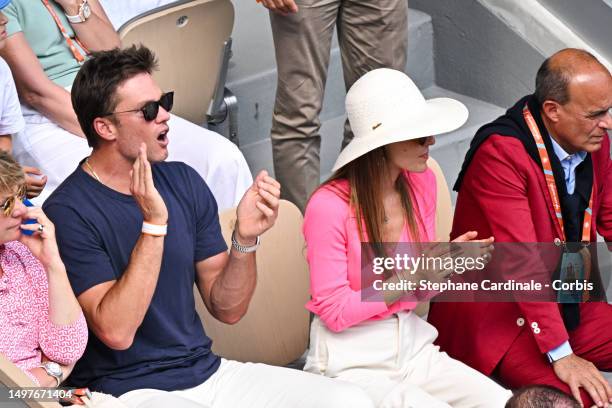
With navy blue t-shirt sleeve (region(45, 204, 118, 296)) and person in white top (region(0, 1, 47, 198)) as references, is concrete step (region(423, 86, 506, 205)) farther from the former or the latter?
navy blue t-shirt sleeve (region(45, 204, 118, 296))

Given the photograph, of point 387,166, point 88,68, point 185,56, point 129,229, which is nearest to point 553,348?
point 387,166

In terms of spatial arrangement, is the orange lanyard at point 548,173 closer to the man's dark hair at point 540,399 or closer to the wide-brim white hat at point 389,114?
the wide-brim white hat at point 389,114

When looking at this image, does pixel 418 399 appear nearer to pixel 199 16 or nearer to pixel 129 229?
pixel 129 229

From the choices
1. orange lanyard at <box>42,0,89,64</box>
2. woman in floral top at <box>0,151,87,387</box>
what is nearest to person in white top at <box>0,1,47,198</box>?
orange lanyard at <box>42,0,89,64</box>

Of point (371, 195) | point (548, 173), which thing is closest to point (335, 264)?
point (371, 195)

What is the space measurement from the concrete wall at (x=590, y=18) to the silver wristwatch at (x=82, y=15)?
2211 millimetres

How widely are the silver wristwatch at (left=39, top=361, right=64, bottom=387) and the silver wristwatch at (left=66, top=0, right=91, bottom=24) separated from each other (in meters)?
1.61

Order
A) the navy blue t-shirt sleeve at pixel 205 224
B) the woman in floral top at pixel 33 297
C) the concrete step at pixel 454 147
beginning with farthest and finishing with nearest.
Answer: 1. the concrete step at pixel 454 147
2. the navy blue t-shirt sleeve at pixel 205 224
3. the woman in floral top at pixel 33 297

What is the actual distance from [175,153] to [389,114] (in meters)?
1.01

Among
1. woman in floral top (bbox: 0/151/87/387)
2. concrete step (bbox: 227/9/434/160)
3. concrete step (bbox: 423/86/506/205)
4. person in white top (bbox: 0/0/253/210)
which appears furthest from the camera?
concrete step (bbox: 423/86/506/205)

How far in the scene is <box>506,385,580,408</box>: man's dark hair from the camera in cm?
241

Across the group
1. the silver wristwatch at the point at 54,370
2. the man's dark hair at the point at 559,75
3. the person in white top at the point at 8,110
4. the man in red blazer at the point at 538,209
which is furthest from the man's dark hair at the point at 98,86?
the man's dark hair at the point at 559,75

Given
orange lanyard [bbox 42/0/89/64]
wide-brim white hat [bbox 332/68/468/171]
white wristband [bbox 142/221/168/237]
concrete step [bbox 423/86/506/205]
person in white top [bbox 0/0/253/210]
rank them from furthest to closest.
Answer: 1. concrete step [bbox 423/86/506/205]
2. orange lanyard [bbox 42/0/89/64]
3. person in white top [bbox 0/0/253/210]
4. wide-brim white hat [bbox 332/68/468/171]
5. white wristband [bbox 142/221/168/237]

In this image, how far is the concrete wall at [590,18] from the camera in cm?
500
